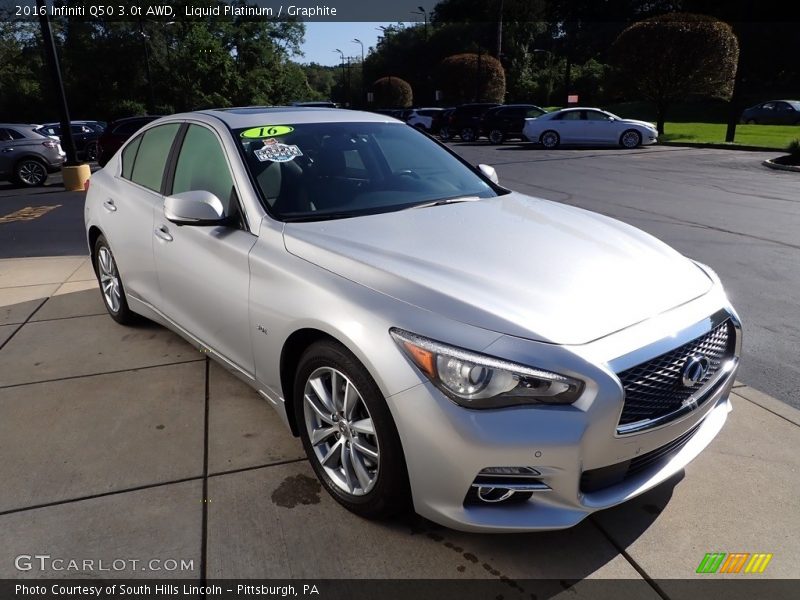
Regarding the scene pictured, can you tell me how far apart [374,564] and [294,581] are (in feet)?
1.00

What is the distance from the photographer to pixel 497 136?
25.2 m

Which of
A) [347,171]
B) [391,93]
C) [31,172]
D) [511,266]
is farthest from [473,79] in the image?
[511,266]

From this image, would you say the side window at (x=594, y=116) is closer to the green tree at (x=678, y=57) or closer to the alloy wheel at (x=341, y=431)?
the green tree at (x=678, y=57)

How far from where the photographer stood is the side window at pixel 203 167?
3.26m

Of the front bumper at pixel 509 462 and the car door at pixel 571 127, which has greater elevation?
the front bumper at pixel 509 462

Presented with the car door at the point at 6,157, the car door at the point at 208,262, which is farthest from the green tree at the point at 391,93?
the car door at the point at 208,262

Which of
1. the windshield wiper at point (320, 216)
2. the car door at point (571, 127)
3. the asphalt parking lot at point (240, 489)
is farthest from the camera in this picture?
the car door at point (571, 127)

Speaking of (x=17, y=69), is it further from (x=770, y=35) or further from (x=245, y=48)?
(x=770, y=35)

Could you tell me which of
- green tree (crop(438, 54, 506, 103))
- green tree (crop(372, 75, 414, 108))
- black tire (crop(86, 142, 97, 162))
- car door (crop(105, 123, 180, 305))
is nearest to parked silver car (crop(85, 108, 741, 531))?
car door (crop(105, 123, 180, 305))

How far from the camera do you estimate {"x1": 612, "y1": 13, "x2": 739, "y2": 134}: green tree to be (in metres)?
23.2

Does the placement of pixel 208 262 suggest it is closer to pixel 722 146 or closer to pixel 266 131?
pixel 266 131

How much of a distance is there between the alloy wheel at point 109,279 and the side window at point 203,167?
1276 mm

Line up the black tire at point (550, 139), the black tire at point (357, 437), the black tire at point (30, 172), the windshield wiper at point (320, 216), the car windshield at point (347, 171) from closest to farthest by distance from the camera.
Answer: the black tire at point (357, 437) → the windshield wiper at point (320, 216) → the car windshield at point (347, 171) → the black tire at point (30, 172) → the black tire at point (550, 139)

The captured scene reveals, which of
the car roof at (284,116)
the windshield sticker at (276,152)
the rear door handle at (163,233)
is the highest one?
the car roof at (284,116)
